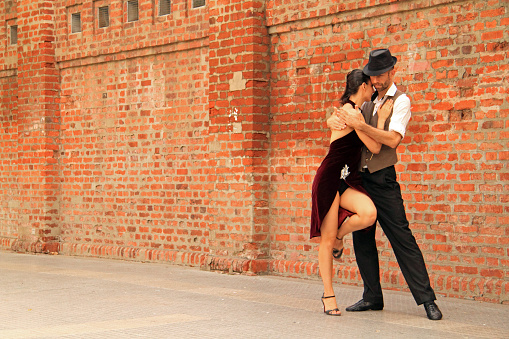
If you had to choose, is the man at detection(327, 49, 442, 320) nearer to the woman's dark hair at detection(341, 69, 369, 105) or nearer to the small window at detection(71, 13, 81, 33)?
the woman's dark hair at detection(341, 69, 369, 105)

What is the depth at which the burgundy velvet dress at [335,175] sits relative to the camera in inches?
259

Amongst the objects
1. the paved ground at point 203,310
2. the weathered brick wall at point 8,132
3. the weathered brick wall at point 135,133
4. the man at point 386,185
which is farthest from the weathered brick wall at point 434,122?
the weathered brick wall at point 8,132

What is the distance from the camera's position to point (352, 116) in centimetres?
643

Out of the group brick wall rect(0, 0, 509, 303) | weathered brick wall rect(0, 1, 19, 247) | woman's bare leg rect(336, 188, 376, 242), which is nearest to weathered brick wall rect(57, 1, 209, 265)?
brick wall rect(0, 0, 509, 303)

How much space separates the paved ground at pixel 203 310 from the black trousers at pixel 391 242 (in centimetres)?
25

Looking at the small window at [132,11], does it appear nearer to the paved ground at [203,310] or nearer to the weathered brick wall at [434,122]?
the weathered brick wall at [434,122]

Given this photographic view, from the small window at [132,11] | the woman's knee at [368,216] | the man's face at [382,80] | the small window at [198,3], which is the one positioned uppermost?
the small window at [132,11]

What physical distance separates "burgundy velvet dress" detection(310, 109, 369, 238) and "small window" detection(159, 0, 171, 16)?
516 centimetres

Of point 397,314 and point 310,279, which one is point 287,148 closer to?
point 310,279

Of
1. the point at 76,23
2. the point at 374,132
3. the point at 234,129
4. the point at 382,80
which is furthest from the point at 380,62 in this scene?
the point at 76,23

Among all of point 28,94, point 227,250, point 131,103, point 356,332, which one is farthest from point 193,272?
point 28,94

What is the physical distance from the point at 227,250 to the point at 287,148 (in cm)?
146

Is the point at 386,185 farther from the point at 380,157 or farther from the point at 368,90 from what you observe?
the point at 368,90

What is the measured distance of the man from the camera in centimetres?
638
